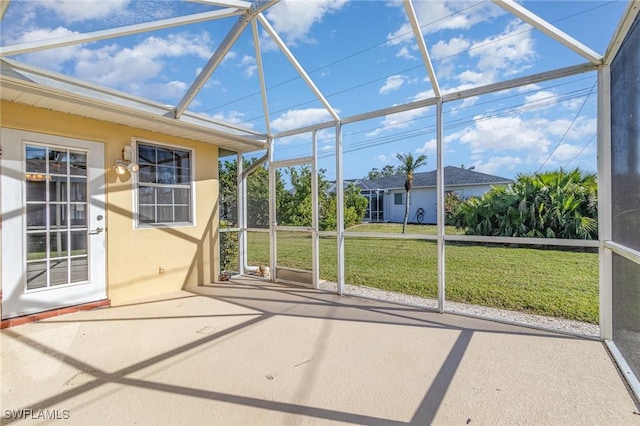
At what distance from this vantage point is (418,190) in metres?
5.22

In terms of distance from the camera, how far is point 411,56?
377cm

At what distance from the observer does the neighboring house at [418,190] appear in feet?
14.1

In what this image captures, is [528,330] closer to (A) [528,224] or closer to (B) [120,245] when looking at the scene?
(A) [528,224]

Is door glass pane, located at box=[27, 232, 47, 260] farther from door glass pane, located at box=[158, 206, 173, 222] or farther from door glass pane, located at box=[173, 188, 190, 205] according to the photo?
door glass pane, located at box=[173, 188, 190, 205]

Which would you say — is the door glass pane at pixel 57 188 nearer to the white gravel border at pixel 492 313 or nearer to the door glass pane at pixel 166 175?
the door glass pane at pixel 166 175

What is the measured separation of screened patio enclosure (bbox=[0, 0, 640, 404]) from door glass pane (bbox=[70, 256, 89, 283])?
1.81 m

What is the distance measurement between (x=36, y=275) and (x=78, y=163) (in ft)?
4.56

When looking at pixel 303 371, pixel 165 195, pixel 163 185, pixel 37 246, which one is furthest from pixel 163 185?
pixel 303 371

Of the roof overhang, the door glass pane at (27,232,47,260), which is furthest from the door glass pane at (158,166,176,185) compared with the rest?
the door glass pane at (27,232,47,260)

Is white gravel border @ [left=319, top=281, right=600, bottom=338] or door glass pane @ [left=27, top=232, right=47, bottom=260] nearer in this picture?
white gravel border @ [left=319, top=281, right=600, bottom=338]

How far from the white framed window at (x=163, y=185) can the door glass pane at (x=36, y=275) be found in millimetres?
1158

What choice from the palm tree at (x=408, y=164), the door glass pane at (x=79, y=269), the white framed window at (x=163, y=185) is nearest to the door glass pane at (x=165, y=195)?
the white framed window at (x=163, y=185)

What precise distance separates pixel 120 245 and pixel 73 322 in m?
1.10

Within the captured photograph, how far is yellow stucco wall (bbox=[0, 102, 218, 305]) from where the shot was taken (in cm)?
369
